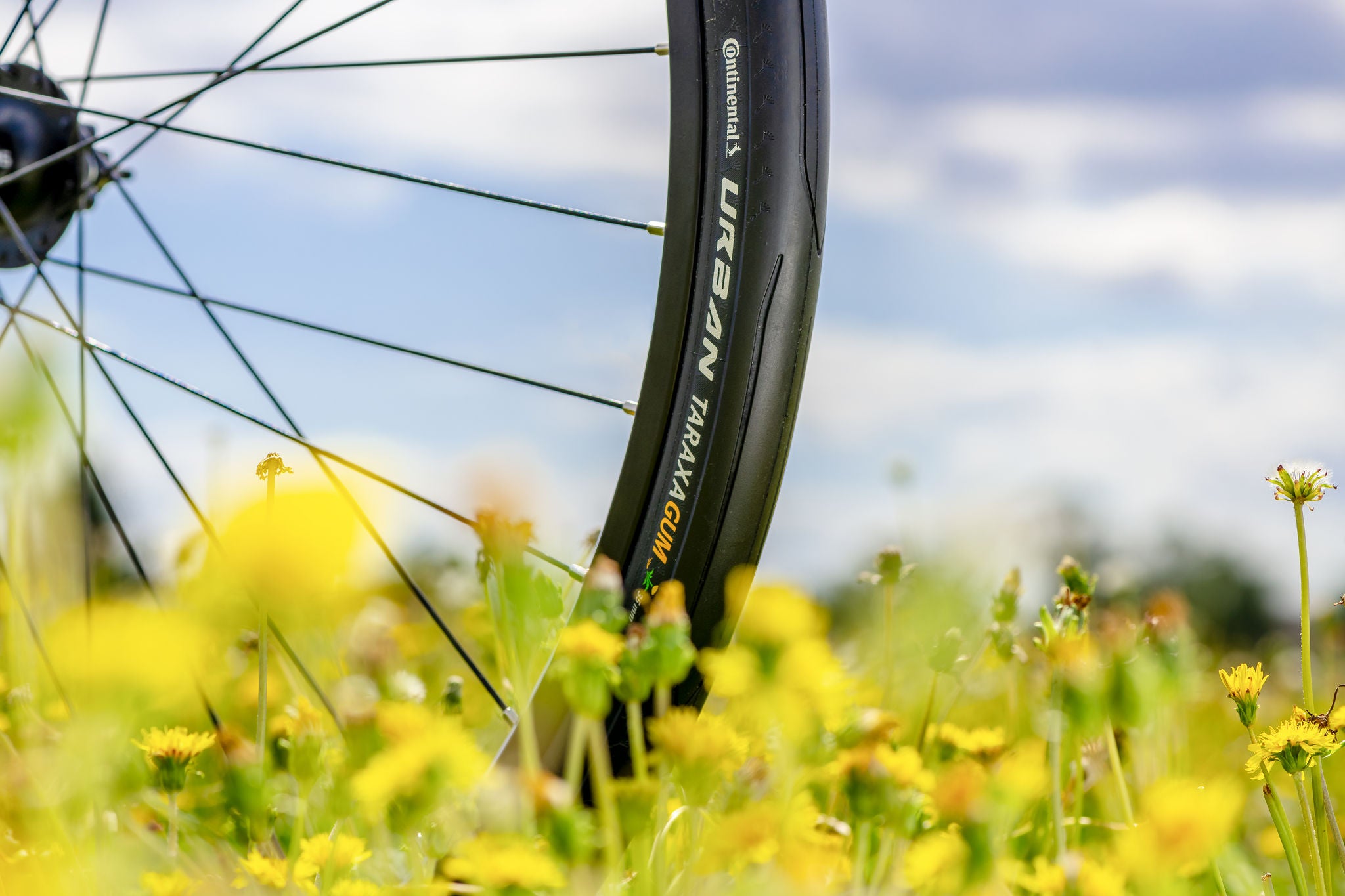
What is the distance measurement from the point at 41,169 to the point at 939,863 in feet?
3.65

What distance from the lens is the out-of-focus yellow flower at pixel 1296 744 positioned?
0.57 meters

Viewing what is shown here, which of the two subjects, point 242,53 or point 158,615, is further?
point 242,53

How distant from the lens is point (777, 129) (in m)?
0.81

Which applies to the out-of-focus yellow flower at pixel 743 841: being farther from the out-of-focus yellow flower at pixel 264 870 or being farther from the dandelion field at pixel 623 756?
the out-of-focus yellow flower at pixel 264 870

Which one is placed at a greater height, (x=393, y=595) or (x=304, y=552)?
(x=304, y=552)

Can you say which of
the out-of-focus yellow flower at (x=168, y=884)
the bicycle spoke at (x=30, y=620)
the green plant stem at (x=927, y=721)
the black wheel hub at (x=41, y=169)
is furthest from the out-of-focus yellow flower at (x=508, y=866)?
the black wheel hub at (x=41, y=169)

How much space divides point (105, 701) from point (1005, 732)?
0.87 meters

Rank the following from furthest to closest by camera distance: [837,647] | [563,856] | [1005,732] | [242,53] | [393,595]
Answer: [393,595], [837,647], [1005,732], [242,53], [563,856]

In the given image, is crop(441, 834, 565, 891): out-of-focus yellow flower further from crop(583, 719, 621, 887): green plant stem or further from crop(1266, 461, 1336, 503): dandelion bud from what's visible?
crop(1266, 461, 1336, 503): dandelion bud

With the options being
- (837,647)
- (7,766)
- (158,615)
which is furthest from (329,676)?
(158,615)

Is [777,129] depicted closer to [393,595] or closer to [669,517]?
[669,517]

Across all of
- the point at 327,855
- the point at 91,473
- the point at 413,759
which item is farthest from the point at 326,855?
the point at 91,473

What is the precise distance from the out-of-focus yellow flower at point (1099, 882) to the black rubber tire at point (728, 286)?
0.39 meters

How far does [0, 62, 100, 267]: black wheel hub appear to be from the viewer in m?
1.12
